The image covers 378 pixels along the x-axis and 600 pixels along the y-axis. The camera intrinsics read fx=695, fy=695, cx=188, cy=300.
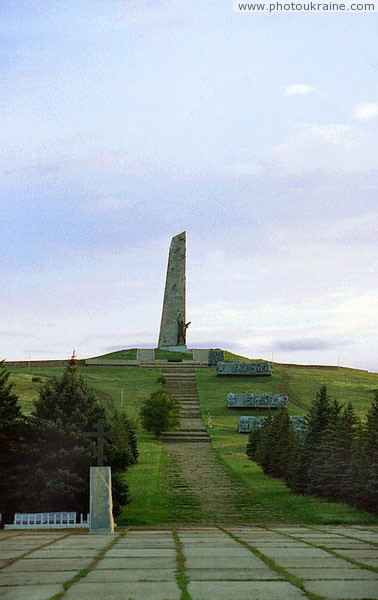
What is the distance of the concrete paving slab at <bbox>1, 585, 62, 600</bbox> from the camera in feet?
23.3

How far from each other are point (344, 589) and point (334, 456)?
1876cm

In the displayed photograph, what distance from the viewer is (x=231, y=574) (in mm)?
8297

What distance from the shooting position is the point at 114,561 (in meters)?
9.59

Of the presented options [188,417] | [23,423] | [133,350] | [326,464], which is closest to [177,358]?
[133,350]

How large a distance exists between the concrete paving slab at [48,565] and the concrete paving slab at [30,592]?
122cm

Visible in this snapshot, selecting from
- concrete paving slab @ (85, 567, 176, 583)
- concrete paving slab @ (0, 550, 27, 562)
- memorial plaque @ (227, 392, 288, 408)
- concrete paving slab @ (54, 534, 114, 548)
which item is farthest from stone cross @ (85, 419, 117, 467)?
memorial plaque @ (227, 392, 288, 408)

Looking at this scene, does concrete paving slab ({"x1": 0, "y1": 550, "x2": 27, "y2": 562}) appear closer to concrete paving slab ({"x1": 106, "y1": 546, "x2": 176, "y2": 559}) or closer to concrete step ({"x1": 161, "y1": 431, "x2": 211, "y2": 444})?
concrete paving slab ({"x1": 106, "y1": 546, "x2": 176, "y2": 559})

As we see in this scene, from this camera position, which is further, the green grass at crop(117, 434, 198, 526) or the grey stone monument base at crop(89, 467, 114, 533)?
the green grass at crop(117, 434, 198, 526)

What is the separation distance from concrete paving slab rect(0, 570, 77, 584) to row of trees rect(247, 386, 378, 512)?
15092mm

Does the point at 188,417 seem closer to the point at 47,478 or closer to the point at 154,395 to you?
the point at 154,395

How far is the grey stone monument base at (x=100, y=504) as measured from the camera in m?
16.1

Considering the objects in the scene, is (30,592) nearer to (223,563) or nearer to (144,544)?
(223,563)

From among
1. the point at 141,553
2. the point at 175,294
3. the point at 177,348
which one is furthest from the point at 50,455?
the point at 177,348

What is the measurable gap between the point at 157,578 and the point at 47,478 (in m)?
11.8
